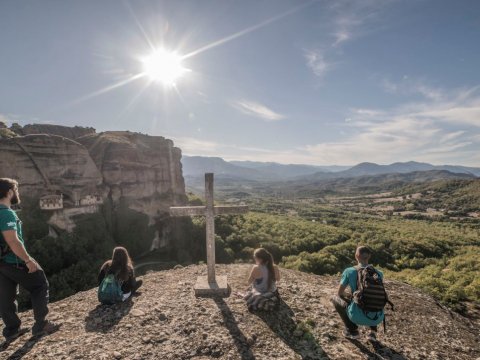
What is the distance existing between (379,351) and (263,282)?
3.64 metres

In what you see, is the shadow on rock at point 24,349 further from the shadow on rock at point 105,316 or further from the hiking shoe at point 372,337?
the hiking shoe at point 372,337

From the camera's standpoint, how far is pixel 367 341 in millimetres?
7652

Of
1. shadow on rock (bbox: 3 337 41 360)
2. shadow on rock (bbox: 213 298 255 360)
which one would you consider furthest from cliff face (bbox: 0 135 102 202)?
shadow on rock (bbox: 213 298 255 360)

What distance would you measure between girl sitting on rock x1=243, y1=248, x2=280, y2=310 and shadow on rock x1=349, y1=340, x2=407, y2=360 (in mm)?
2594

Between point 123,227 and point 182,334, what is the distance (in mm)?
41993

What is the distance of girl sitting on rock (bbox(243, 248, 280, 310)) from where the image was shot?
28.3 feet

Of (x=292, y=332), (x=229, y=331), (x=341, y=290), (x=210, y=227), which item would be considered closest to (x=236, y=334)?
(x=229, y=331)

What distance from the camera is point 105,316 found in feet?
27.9

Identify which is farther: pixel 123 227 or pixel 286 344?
pixel 123 227

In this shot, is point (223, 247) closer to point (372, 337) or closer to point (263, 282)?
point (263, 282)

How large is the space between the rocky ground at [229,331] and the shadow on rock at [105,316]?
0.03m

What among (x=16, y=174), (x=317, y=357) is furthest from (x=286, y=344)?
(x=16, y=174)

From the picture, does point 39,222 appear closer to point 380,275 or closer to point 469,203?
point 380,275

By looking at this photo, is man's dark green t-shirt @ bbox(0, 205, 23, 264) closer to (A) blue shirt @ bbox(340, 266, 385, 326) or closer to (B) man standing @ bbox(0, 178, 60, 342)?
(B) man standing @ bbox(0, 178, 60, 342)
